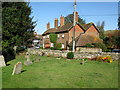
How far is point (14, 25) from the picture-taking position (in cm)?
2308

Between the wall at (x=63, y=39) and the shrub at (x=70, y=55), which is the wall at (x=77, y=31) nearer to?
the wall at (x=63, y=39)

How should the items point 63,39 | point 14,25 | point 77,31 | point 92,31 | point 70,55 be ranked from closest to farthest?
point 70,55 → point 14,25 → point 77,31 → point 63,39 → point 92,31

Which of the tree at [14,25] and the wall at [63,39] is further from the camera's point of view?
the wall at [63,39]

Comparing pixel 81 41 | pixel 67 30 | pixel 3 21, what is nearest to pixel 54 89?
pixel 3 21

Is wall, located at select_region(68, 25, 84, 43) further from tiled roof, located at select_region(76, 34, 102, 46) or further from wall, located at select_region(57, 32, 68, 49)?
tiled roof, located at select_region(76, 34, 102, 46)

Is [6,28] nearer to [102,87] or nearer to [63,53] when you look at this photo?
[63,53]

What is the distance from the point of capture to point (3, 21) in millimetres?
21359

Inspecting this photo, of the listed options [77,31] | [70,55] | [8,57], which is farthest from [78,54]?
[77,31]

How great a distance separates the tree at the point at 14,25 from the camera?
71.7ft

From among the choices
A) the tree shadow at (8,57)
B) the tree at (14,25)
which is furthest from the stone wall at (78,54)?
the tree shadow at (8,57)

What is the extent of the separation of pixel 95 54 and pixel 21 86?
16.0 meters

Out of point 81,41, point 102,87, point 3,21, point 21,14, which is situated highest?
point 21,14

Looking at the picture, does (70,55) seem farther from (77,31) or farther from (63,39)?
(63,39)

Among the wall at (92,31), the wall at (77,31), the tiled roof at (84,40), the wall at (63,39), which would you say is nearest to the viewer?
the tiled roof at (84,40)
